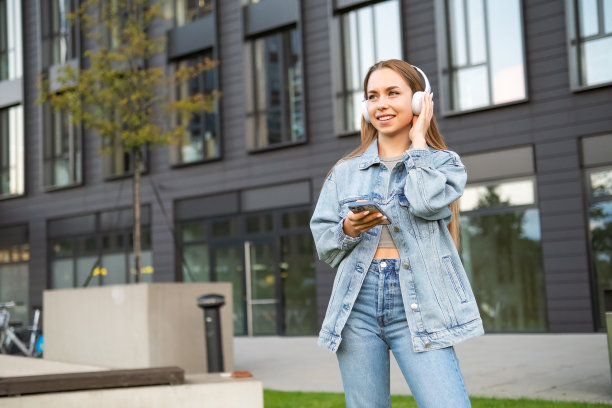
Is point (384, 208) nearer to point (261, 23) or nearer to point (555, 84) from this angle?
point (555, 84)

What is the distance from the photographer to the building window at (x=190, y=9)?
67.3 feet

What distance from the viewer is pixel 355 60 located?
1764cm

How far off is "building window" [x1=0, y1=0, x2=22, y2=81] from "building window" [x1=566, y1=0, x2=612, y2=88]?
56.5 feet

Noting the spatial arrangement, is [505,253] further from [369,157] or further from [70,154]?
[70,154]

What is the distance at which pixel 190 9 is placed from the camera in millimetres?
20859

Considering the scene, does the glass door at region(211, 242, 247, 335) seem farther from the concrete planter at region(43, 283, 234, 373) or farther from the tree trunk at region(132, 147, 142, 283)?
the concrete planter at region(43, 283, 234, 373)

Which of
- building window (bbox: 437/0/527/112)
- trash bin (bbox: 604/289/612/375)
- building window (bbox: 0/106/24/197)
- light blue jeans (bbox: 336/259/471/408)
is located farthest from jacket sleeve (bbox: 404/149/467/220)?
building window (bbox: 0/106/24/197)

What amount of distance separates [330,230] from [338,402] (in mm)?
4305

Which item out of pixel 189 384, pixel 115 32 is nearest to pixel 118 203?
pixel 115 32

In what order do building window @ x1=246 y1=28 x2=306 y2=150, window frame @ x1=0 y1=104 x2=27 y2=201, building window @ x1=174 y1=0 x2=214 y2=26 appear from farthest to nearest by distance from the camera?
window frame @ x1=0 y1=104 x2=27 y2=201 → building window @ x1=174 y1=0 x2=214 y2=26 → building window @ x1=246 y1=28 x2=306 y2=150

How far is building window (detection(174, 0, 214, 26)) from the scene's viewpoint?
67.3 feet

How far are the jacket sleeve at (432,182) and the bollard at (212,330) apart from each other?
5.55m

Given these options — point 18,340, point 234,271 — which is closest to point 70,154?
point 234,271

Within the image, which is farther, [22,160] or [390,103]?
[22,160]
